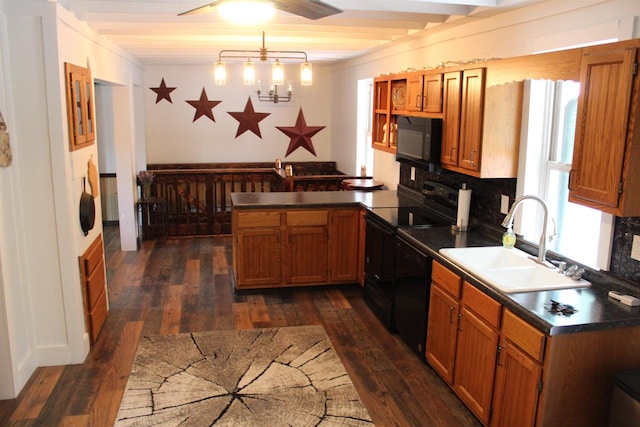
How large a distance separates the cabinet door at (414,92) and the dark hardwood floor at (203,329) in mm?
1802

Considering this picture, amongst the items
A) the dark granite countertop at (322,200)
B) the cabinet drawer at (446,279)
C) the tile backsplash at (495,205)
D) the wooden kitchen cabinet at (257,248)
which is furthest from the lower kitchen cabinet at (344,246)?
the cabinet drawer at (446,279)

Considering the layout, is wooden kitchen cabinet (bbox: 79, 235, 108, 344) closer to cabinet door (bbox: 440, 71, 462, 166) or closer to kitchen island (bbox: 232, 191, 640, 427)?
kitchen island (bbox: 232, 191, 640, 427)

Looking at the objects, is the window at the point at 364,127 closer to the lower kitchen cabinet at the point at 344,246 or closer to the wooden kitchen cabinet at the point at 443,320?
the lower kitchen cabinet at the point at 344,246

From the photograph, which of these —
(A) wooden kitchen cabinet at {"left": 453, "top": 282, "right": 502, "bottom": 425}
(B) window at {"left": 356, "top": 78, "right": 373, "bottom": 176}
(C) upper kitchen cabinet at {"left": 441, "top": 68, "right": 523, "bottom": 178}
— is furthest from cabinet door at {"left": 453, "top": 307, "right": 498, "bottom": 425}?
(B) window at {"left": 356, "top": 78, "right": 373, "bottom": 176}

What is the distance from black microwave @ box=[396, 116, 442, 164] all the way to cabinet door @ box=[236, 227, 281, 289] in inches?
55.0

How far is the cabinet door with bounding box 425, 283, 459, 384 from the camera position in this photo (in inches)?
125

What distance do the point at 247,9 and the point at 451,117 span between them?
6.72ft

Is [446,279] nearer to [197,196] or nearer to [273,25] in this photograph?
[273,25]

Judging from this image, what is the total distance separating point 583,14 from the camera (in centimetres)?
283

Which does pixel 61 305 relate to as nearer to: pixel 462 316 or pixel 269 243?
pixel 269 243

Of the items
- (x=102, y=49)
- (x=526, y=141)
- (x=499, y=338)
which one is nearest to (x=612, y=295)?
(x=499, y=338)

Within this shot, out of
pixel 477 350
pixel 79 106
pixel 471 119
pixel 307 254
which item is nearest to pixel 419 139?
pixel 471 119

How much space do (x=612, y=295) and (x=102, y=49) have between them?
4.77m

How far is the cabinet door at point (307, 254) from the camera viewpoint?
5035 millimetres
